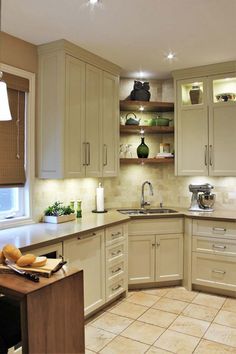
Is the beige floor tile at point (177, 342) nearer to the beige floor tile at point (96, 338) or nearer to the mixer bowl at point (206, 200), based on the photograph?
the beige floor tile at point (96, 338)

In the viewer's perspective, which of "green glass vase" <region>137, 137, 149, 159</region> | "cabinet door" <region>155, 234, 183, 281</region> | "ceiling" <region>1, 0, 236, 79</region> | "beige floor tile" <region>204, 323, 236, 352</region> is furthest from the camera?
"green glass vase" <region>137, 137, 149, 159</region>

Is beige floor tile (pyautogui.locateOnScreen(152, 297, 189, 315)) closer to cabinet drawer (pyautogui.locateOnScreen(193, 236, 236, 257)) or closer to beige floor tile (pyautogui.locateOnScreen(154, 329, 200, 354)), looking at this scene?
beige floor tile (pyautogui.locateOnScreen(154, 329, 200, 354))

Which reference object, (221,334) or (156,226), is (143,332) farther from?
(156,226)

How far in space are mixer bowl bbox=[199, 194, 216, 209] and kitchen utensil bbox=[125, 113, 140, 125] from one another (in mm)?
1223

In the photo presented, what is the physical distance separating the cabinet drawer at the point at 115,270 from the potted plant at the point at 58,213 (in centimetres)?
63

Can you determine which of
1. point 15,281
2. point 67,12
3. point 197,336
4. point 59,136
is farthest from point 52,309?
point 67,12

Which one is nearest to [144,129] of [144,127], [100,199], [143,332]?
[144,127]

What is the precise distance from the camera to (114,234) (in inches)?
129

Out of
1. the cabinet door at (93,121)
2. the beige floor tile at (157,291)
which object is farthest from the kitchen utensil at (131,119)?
the beige floor tile at (157,291)

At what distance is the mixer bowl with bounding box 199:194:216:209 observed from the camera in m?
3.86

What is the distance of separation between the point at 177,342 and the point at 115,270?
3.12ft

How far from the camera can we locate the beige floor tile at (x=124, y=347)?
2.48 meters

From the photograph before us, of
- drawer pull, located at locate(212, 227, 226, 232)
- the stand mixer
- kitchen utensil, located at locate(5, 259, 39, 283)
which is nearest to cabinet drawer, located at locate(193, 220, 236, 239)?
drawer pull, located at locate(212, 227, 226, 232)

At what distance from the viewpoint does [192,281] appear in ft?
12.0
